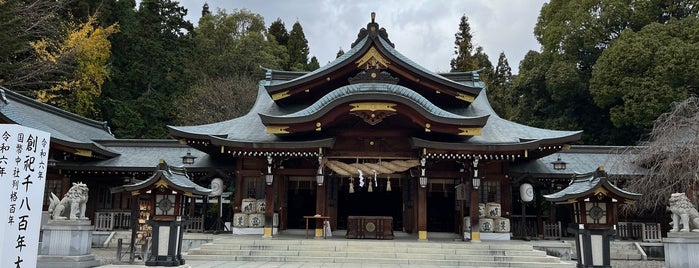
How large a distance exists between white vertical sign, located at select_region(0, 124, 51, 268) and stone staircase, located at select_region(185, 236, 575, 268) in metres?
9.13

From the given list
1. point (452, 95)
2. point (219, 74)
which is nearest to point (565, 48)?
point (452, 95)

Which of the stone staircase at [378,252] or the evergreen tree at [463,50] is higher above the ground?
the evergreen tree at [463,50]

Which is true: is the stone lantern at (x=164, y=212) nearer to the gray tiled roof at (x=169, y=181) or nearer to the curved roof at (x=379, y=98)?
the gray tiled roof at (x=169, y=181)

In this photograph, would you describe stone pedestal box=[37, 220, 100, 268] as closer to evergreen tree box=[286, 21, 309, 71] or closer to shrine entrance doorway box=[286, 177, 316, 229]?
shrine entrance doorway box=[286, 177, 316, 229]

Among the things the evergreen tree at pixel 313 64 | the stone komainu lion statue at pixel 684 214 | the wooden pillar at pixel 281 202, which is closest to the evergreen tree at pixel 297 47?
the evergreen tree at pixel 313 64

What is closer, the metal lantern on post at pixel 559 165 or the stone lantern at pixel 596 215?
the stone lantern at pixel 596 215

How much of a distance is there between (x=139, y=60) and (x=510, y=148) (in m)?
32.4

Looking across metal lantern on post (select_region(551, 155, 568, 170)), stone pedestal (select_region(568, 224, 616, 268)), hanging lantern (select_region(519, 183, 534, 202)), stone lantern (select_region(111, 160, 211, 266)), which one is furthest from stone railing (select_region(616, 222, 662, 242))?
stone lantern (select_region(111, 160, 211, 266))

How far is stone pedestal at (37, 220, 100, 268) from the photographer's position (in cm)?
1212

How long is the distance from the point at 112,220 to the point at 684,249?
18920mm

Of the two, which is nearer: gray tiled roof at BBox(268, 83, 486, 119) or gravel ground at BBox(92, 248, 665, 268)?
gravel ground at BBox(92, 248, 665, 268)

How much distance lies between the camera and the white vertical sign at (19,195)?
5590mm

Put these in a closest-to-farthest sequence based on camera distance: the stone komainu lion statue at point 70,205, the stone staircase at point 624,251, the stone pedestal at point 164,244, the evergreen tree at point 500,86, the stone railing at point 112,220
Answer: the stone pedestal at point 164,244 < the stone komainu lion statue at point 70,205 < the stone staircase at point 624,251 < the stone railing at point 112,220 < the evergreen tree at point 500,86

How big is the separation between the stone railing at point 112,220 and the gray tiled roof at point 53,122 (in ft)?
8.27
